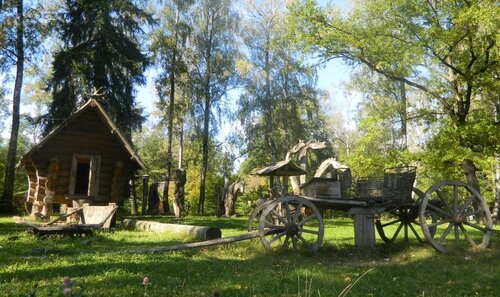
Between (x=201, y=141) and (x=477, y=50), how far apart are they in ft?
70.9

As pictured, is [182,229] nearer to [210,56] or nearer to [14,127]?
[14,127]

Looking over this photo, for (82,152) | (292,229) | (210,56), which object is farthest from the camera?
(210,56)

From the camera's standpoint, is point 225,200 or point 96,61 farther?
point 225,200

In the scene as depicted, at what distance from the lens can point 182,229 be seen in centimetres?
1226

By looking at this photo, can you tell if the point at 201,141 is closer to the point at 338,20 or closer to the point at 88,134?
the point at 88,134

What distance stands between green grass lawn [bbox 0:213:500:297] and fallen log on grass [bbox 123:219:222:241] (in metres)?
0.98

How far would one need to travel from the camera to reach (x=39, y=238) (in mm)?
10891

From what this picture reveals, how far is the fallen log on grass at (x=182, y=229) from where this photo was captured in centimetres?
1117

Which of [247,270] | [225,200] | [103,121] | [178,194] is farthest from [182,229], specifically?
[225,200]

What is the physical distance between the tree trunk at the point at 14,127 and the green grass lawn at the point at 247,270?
38.4 feet

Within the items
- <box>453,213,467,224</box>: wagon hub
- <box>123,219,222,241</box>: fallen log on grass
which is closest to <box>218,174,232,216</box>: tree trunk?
<box>123,219,222,241</box>: fallen log on grass

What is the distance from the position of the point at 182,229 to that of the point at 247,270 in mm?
5551

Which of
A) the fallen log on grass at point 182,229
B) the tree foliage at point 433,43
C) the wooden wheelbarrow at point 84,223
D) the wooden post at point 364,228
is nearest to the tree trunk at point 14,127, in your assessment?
the wooden wheelbarrow at point 84,223

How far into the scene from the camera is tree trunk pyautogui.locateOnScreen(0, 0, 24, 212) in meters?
20.8
